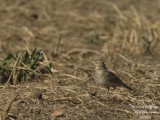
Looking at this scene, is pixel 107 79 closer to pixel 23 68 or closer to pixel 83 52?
pixel 23 68

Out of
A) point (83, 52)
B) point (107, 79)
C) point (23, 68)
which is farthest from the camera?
point (83, 52)

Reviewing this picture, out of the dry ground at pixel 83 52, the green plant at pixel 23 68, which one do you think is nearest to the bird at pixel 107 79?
the dry ground at pixel 83 52

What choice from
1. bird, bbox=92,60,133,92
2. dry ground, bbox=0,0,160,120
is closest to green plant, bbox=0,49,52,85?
dry ground, bbox=0,0,160,120

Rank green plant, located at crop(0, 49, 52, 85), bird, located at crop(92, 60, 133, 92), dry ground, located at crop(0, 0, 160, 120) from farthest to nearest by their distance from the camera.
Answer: green plant, located at crop(0, 49, 52, 85)
bird, located at crop(92, 60, 133, 92)
dry ground, located at crop(0, 0, 160, 120)

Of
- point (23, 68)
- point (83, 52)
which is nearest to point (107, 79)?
point (23, 68)

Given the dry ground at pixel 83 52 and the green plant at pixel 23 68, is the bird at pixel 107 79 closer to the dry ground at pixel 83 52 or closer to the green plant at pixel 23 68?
the dry ground at pixel 83 52

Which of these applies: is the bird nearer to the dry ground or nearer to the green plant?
the dry ground

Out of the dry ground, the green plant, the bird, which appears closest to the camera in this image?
the dry ground

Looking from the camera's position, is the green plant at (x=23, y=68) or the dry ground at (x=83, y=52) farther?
the green plant at (x=23, y=68)

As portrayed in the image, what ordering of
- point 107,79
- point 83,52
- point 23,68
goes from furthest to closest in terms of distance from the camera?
1. point 83,52
2. point 23,68
3. point 107,79
